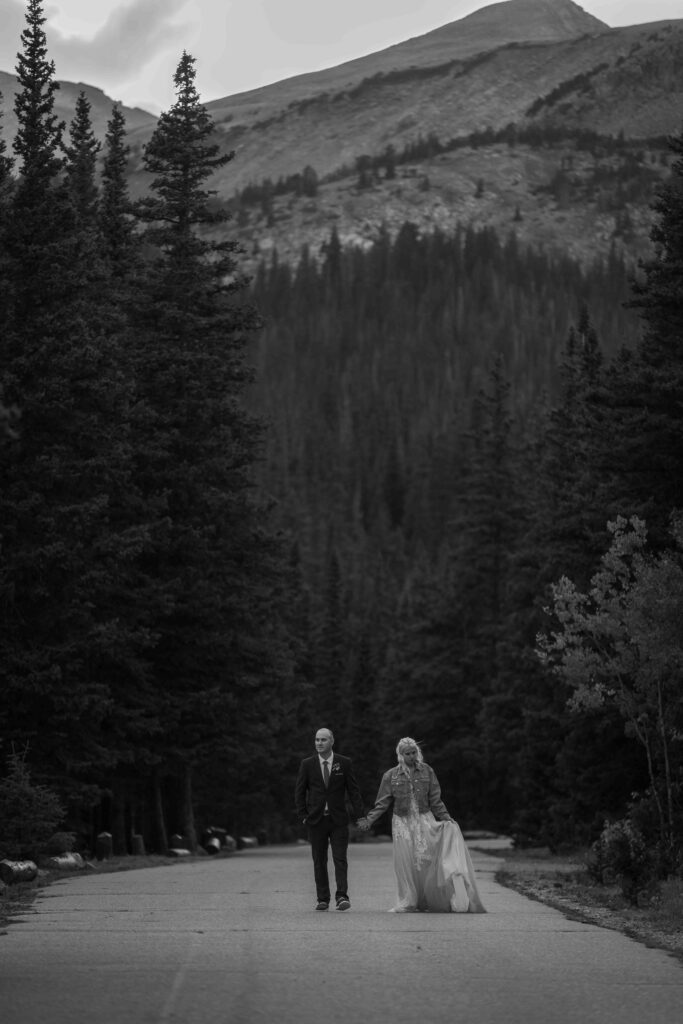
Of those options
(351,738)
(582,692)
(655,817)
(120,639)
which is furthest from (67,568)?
(351,738)

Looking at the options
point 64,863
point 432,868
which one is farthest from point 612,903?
point 64,863

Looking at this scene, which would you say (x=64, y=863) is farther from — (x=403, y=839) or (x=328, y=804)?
(x=403, y=839)

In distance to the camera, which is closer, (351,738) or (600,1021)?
(600,1021)

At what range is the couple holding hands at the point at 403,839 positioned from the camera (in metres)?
18.2

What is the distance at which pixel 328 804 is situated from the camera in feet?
59.8

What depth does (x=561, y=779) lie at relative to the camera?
138 feet

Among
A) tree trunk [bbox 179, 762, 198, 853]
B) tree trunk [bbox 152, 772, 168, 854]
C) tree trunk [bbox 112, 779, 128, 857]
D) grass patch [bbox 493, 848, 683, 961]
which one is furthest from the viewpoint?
tree trunk [bbox 179, 762, 198, 853]

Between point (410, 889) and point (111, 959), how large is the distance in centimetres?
623

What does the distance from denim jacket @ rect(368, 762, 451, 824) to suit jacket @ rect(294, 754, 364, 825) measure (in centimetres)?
49

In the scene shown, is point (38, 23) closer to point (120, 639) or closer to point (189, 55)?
point (189, 55)

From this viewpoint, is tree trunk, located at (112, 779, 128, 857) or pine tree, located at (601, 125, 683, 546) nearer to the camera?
pine tree, located at (601, 125, 683, 546)

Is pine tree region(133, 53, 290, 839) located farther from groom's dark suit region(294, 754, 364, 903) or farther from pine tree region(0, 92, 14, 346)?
groom's dark suit region(294, 754, 364, 903)

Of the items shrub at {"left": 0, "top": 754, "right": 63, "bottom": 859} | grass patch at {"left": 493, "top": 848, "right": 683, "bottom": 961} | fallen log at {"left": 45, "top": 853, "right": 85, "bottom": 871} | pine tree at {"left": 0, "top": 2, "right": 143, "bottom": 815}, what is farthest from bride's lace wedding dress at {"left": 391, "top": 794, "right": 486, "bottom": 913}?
pine tree at {"left": 0, "top": 2, "right": 143, "bottom": 815}

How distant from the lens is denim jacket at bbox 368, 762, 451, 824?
1867cm
